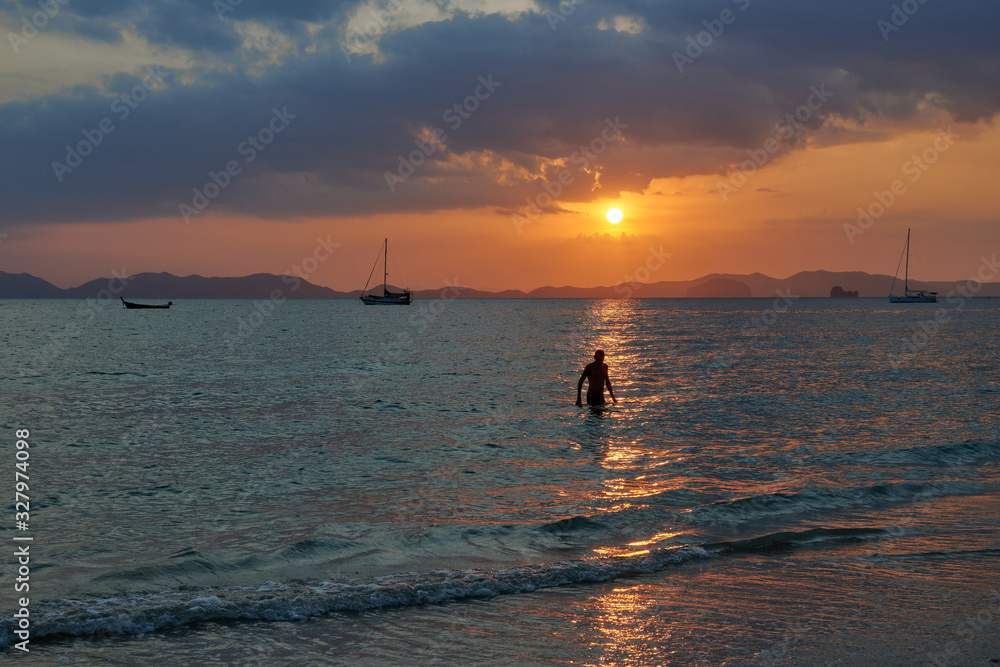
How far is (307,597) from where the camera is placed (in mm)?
8219

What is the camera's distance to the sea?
282 inches

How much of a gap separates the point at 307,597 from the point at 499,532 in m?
3.55

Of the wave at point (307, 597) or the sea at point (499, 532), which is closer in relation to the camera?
the sea at point (499, 532)

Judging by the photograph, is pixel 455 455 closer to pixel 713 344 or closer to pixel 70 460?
pixel 70 460

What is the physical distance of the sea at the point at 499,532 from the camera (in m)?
7.15

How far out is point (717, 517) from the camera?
11992mm

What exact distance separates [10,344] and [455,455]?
210ft

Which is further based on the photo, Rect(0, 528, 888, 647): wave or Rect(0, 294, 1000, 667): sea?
Rect(0, 528, 888, 647): wave

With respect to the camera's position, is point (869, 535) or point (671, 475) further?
point (671, 475)

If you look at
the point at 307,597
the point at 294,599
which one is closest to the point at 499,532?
the point at 307,597

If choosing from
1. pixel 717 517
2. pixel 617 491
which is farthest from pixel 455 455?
pixel 717 517

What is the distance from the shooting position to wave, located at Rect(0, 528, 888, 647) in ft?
24.6

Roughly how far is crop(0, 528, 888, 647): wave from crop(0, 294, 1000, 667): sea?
0.11 feet

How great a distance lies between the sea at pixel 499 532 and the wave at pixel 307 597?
34 millimetres
